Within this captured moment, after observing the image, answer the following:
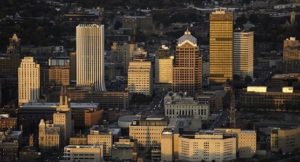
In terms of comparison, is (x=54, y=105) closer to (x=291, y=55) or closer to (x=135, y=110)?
(x=135, y=110)

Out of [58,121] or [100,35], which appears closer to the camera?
[58,121]

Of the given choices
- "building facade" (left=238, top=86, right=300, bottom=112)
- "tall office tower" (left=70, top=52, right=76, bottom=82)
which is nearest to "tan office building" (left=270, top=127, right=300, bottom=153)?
"building facade" (left=238, top=86, right=300, bottom=112)

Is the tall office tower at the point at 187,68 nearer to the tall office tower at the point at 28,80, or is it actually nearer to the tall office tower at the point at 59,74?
the tall office tower at the point at 59,74

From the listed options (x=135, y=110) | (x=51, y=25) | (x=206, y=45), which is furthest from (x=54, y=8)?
(x=135, y=110)

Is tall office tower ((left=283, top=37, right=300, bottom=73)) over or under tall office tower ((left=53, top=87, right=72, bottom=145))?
over

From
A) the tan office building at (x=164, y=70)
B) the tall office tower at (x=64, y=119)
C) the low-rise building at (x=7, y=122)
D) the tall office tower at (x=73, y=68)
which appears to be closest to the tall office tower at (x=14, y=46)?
the tall office tower at (x=73, y=68)

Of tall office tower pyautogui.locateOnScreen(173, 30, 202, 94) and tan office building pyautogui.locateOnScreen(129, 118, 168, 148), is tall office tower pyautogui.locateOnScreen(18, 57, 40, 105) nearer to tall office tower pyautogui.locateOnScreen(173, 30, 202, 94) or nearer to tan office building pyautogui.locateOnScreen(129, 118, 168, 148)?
tall office tower pyautogui.locateOnScreen(173, 30, 202, 94)

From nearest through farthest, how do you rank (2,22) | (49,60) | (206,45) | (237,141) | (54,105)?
(237,141) → (54,105) → (49,60) → (206,45) → (2,22)
